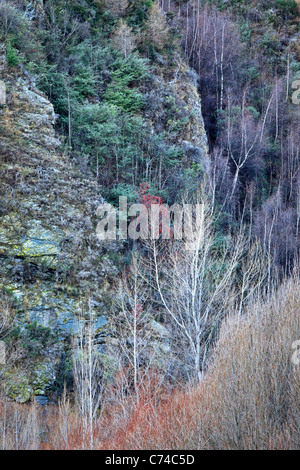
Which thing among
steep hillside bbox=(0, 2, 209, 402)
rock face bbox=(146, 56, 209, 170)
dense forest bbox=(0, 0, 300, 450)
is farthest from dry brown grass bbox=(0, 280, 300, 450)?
rock face bbox=(146, 56, 209, 170)

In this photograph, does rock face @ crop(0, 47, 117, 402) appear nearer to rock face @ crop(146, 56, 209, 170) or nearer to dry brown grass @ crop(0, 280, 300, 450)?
dry brown grass @ crop(0, 280, 300, 450)

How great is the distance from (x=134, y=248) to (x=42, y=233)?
3.81 m

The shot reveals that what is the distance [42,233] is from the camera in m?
12.4

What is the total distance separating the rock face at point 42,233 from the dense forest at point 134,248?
0.05m

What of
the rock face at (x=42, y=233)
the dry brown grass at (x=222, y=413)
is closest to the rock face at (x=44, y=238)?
the rock face at (x=42, y=233)

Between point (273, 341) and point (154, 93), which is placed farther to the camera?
point (154, 93)

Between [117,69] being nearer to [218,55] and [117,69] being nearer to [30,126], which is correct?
[30,126]

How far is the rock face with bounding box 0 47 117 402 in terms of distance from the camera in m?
11.2

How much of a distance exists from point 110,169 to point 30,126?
4077 millimetres

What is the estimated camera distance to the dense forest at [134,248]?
8289mm

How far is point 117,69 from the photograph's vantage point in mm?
19484

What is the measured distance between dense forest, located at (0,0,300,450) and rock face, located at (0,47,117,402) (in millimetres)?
48

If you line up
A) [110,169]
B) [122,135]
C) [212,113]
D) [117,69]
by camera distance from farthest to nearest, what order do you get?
[212,113]
[117,69]
[122,135]
[110,169]

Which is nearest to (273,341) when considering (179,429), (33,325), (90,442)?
(179,429)
